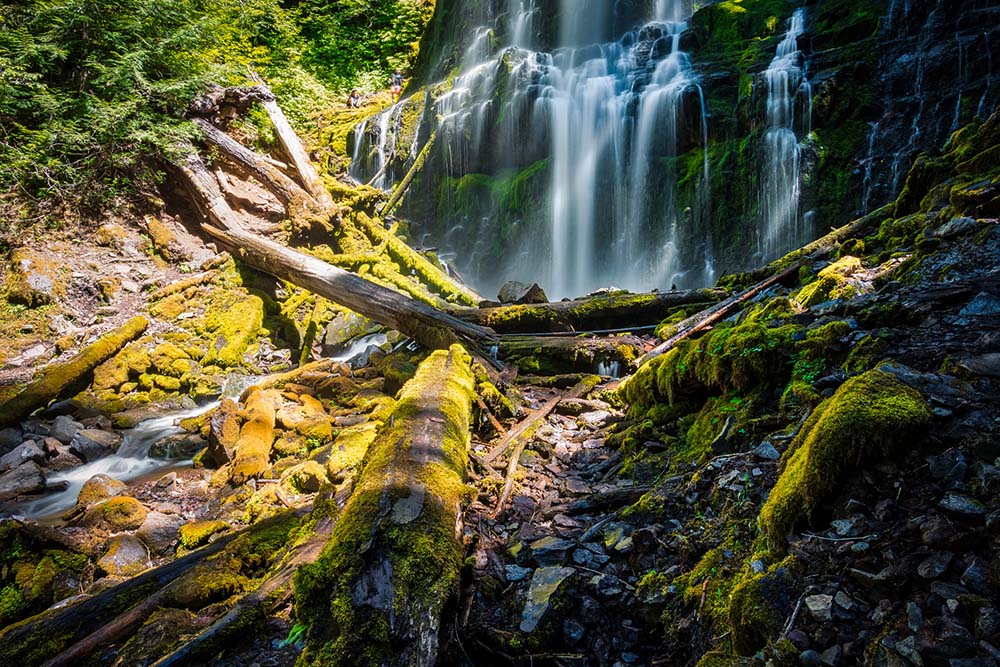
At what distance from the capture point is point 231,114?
38.8ft

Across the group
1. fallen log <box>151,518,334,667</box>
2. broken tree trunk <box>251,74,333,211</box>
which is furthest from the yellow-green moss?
broken tree trunk <box>251,74,333,211</box>

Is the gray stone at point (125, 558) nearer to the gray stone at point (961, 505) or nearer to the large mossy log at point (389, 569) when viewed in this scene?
the large mossy log at point (389, 569)

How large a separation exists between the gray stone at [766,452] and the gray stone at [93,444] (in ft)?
24.8

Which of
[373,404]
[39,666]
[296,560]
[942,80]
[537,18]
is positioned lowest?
[373,404]

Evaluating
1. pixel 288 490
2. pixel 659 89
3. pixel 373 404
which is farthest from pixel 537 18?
pixel 288 490

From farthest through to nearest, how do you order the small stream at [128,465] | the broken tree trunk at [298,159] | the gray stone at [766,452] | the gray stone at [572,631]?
the broken tree trunk at [298,159], the small stream at [128,465], the gray stone at [766,452], the gray stone at [572,631]

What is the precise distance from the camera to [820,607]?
1.37m

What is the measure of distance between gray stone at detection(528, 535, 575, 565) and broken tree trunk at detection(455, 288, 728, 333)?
194 inches

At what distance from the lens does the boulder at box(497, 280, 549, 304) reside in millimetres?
8141

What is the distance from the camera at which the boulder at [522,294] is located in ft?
26.7

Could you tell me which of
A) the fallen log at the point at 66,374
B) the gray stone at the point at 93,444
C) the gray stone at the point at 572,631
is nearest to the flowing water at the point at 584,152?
the fallen log at the point at 66,374

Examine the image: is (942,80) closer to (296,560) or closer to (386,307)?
(386,307)

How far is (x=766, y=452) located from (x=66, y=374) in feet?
29.9

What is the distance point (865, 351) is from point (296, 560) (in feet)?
11.1
